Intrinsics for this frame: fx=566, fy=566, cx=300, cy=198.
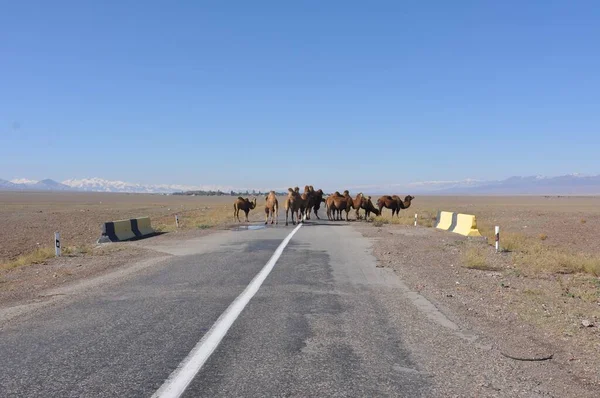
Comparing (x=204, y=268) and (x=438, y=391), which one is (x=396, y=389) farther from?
(x=204, y=268)

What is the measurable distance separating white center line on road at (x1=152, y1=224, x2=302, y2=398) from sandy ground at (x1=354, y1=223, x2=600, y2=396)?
3.19m

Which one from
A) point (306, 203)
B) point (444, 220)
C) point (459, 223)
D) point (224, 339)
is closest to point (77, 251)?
point (224, 339)

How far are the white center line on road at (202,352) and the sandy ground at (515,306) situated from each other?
3.19 m

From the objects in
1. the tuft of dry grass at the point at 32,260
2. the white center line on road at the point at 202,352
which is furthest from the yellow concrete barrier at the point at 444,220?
the white center line on road at the point at 202,352

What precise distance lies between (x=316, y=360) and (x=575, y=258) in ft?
40.9

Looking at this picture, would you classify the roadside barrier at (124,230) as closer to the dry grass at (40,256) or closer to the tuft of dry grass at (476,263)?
the dry grass at (40,256)

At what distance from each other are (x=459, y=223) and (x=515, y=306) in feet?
51.5

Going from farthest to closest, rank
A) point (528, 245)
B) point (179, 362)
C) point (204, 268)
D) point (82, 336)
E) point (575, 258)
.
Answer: point (528, 245) < point (575, 258) < point (204, 268) < point (82, 336) < point (179, 362)

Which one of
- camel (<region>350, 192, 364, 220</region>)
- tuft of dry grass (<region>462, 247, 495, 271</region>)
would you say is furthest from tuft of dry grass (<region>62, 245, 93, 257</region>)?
camel (<region>350, 192, 364, 220</region>)

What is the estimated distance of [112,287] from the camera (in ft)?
34.6

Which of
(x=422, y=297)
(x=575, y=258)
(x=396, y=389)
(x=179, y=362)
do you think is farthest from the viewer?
(x=575, y=258)

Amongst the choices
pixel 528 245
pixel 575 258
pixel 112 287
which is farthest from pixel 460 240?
pixel 112 287

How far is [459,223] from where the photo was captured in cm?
2494

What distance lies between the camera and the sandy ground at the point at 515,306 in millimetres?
6625
